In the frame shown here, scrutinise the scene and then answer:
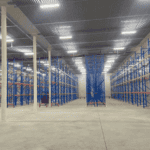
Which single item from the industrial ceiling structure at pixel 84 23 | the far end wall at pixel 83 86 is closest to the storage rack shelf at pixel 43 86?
the industrial ceiling structure at pixel 84 23

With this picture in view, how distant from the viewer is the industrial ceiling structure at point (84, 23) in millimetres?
9350

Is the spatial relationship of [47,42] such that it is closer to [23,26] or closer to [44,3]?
[23,26]

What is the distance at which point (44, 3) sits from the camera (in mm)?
9086

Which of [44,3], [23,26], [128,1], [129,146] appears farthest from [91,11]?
[129,146]

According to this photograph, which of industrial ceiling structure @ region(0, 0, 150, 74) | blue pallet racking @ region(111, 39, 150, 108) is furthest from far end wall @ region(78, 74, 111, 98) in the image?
industrial ceiling structure @ region(0, 0, 150, 74)

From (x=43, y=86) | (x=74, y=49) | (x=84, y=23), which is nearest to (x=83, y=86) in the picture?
(x=43, y=86)

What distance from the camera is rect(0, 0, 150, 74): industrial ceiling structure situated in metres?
9.35

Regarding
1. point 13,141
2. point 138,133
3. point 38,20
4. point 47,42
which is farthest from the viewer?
point 47,42

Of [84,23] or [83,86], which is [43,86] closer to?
[84,23]

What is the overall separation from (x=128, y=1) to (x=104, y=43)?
24.1 ft

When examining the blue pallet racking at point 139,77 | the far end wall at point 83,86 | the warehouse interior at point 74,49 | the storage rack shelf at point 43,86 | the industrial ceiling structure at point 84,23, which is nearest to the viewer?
the warehouse interior at point 74,49

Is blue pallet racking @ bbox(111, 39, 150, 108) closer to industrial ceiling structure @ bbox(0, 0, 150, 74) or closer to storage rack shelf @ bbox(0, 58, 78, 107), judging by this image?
industrial ceiling structure @ bbox(0, 0, 150, 74)

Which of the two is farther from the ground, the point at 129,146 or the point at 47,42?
the point at 47,42

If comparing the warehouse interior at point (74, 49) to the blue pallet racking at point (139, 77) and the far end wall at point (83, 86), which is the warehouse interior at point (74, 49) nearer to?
the blue pallet racking at point (139, 77)
